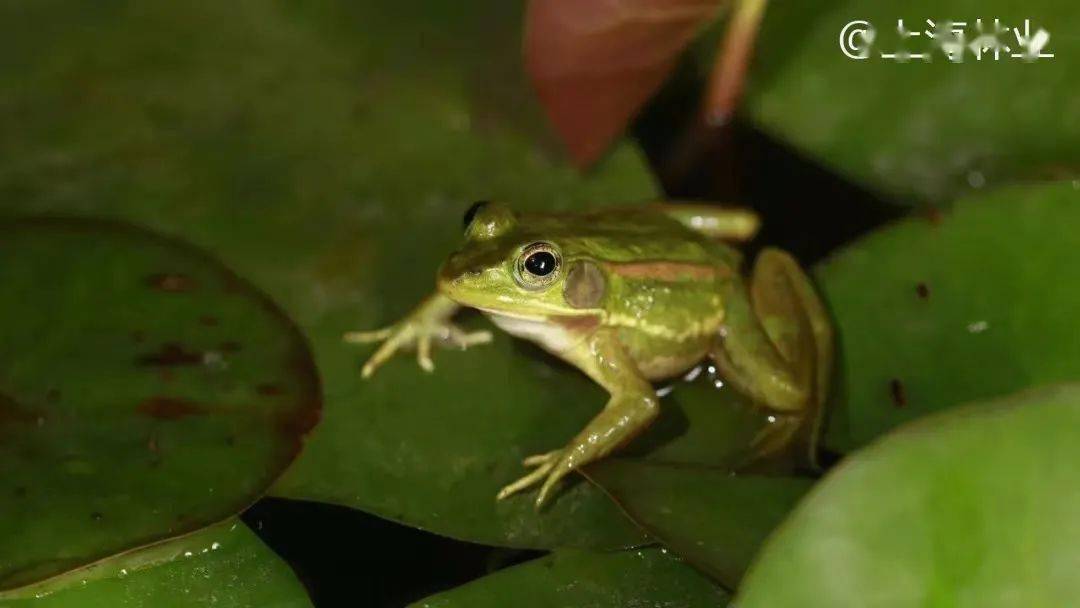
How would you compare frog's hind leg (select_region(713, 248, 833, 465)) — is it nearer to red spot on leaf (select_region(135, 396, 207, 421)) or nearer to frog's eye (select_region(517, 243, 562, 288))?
frog's eye (select_region(517, 243, 562, 288))

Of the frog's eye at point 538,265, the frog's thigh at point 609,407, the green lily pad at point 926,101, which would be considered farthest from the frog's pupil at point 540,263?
the green lily pad at point 926,101

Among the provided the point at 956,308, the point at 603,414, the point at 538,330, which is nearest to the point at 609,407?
the point at 603,414

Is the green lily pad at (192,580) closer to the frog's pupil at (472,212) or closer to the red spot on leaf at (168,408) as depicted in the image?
the red spot on leaf at (168,408)

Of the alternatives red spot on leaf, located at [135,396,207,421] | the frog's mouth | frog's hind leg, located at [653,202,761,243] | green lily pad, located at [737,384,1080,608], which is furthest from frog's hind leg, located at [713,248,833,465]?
red spot on leaf, located at [135,396,207,421]

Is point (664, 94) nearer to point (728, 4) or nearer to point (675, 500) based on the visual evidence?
point (728, 4)

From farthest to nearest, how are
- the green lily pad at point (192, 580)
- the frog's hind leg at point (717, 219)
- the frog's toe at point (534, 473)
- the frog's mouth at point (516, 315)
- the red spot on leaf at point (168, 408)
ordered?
the frog's hind leg at point (717, 219) → the frog's mouth at point (516, 315) → the frog's toe at point (534, 473) → the red spot on leaf at point (168, 408) → the green lily pad at point (192, 580)

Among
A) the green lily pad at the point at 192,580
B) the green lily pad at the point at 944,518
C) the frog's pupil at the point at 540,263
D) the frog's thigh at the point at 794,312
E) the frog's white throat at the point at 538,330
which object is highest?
the green lily pad at the point at 944,518

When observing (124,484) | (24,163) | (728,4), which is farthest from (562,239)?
(24,163)
